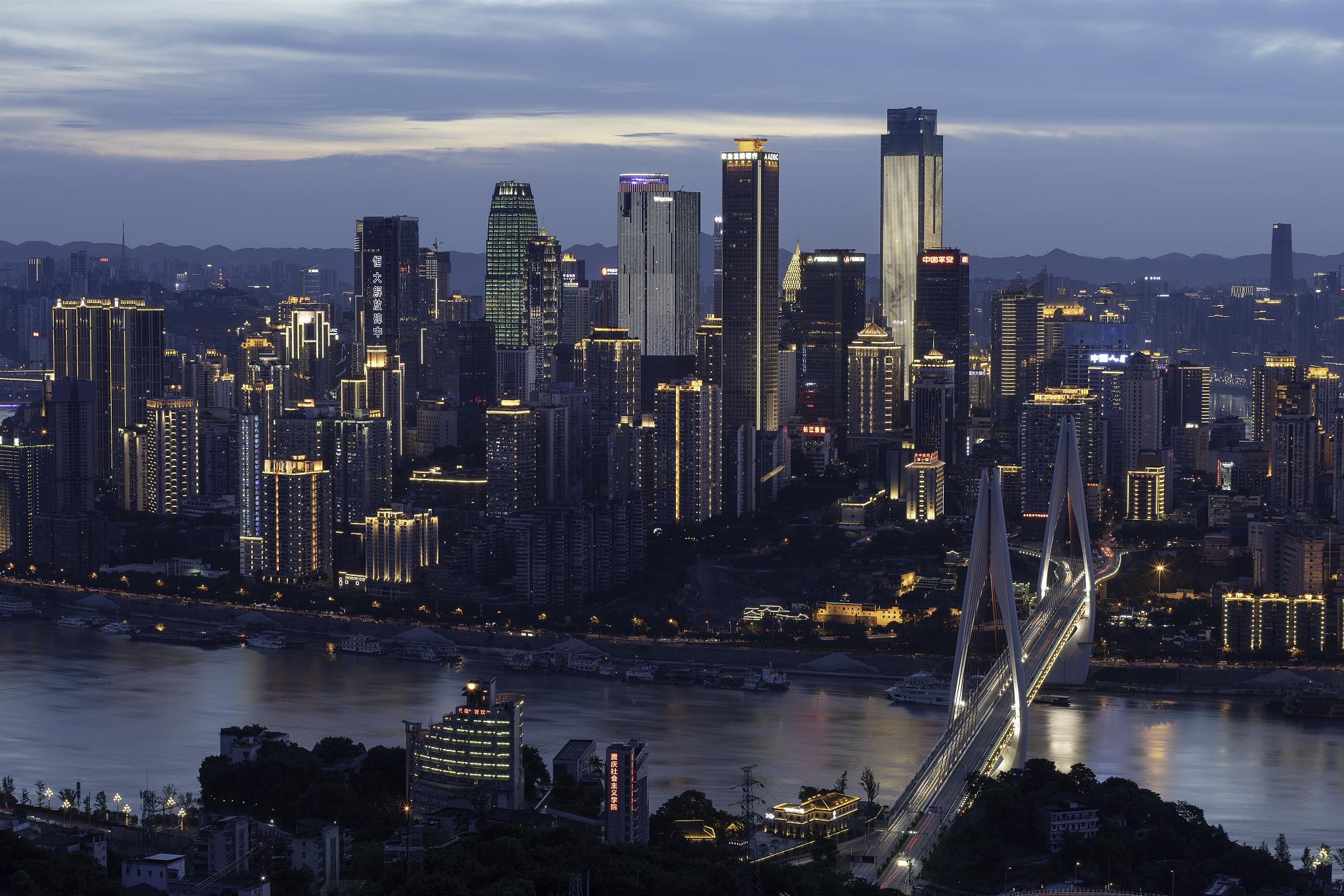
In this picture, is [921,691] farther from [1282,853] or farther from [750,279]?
[750,279]

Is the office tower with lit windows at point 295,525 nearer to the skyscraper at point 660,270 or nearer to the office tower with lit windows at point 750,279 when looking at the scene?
the office tower with lit windows at point 750,279

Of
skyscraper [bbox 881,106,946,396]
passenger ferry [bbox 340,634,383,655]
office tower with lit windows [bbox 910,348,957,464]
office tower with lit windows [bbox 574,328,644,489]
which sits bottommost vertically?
passenger ferry [bbox 340,634,383,655]

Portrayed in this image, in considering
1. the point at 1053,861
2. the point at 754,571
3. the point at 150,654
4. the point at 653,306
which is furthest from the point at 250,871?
the point at 653,306

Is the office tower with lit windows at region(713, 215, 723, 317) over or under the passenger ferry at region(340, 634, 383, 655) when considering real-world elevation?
over

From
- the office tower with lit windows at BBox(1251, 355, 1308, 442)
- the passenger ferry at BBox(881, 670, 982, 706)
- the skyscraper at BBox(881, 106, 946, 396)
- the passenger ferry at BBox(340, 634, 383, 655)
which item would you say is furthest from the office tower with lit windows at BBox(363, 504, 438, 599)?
the skyscraper at BBox(881, 106, 946, 396)

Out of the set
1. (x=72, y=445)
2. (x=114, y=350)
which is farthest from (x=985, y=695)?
(x=114, y=350)

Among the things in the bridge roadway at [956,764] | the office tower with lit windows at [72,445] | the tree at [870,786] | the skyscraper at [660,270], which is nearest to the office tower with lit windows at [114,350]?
the office tower with lit windows at [72,445]

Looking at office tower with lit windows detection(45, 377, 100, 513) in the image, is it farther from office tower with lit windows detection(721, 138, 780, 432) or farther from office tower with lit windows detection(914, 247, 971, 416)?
office tower with lit windows detection(914, 247, 971, 416)

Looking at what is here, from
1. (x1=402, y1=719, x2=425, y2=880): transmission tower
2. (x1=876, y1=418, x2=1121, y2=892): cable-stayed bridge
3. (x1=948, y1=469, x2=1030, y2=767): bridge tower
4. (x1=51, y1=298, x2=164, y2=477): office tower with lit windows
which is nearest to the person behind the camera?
(x1=402, y1=719, x2=425, y2=880): transmission tower
